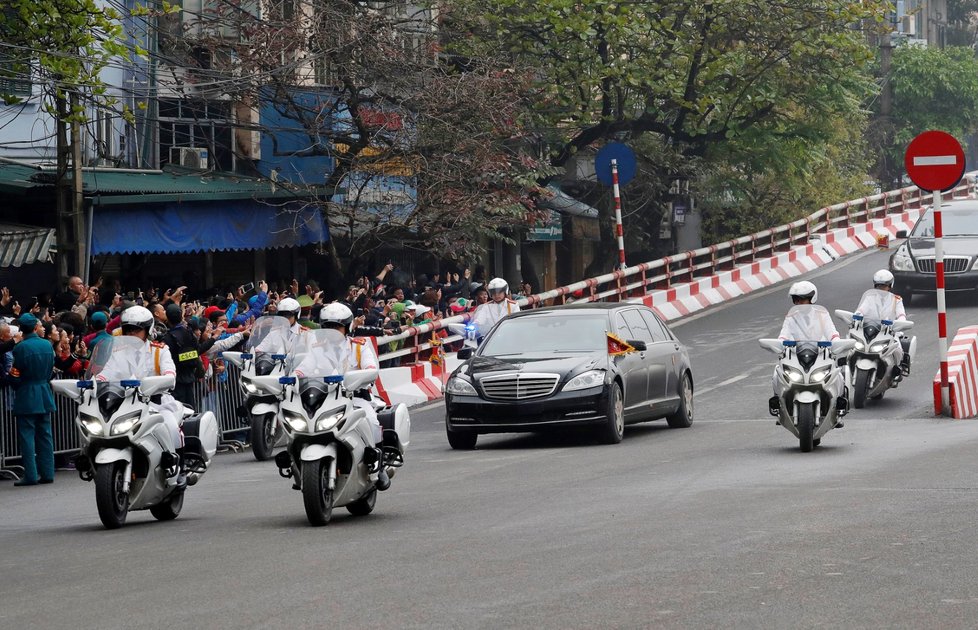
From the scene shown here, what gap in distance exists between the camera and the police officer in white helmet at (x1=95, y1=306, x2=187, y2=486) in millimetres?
11391

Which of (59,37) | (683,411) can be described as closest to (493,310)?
(683,411)

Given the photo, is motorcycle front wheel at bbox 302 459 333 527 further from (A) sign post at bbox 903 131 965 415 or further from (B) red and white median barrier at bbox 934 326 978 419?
(B) red and white median barrier at bbox 934 326 978 419

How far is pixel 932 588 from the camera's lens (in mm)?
7680

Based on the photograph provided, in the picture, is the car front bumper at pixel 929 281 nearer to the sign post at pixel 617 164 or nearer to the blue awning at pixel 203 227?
the sign post at pixel 617 164

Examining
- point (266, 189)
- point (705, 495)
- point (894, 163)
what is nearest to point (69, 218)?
point (266, 189)

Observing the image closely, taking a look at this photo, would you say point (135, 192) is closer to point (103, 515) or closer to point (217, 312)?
point (217, 312)

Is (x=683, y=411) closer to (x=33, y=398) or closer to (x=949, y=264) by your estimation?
(x=33, y=398)

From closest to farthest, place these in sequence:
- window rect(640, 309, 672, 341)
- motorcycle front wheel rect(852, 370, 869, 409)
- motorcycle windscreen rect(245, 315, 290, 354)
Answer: motorcycle windscreen rect(245, 315, 290, 354)
window rect(640, 309, 672, 341)
motorcycle front wheel rect(852, 370, 869, 409)

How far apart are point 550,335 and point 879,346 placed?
4527 millimetres

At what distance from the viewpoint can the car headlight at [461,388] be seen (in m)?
16.9

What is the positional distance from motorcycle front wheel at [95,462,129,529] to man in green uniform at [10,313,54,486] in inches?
185

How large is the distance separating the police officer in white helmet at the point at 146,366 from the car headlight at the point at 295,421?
1.12 meters

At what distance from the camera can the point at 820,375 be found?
15.1 metres

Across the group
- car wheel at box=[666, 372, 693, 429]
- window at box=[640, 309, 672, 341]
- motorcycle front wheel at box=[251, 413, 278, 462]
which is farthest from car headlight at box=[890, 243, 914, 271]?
motorcycle front wheel at box=[251, 413, 278, 462]
